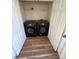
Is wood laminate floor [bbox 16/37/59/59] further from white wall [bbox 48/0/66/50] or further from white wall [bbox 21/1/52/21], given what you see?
white wall [bbox 21/1/52/21]

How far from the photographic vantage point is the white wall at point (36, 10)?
16.2 ft

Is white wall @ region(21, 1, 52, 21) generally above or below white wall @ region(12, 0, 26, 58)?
above

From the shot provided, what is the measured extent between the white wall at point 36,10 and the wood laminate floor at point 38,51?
1.41 metres

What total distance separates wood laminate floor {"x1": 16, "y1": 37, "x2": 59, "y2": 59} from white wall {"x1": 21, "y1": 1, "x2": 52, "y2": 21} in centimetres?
141

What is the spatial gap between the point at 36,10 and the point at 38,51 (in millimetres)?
2184

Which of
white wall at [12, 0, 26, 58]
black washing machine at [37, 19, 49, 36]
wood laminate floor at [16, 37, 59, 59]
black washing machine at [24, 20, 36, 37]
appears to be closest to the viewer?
Answer: white wall at [12, 0, 26, 58]

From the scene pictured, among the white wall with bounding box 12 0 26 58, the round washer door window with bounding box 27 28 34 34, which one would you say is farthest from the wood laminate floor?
the round washer door window with bounding box 27 28 34 34

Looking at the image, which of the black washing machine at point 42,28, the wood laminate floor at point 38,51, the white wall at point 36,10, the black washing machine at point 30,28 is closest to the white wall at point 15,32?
the wood laminate floor at point 38,51

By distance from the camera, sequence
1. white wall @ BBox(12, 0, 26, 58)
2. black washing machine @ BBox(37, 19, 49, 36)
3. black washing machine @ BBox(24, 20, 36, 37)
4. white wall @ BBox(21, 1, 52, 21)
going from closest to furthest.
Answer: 1. white wall @ BBox(12, 0, 26, 58)
2. black washing machine @ BBox(24, 20, 36, 37)
3. black washing machine @ BBox(37, 19, 49, 36)
4. white wall @ BBox(21, 1, 52, 21)

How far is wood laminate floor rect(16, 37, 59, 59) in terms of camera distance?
9.76 feet

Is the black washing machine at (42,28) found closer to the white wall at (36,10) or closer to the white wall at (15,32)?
the white wall at (36,10)
